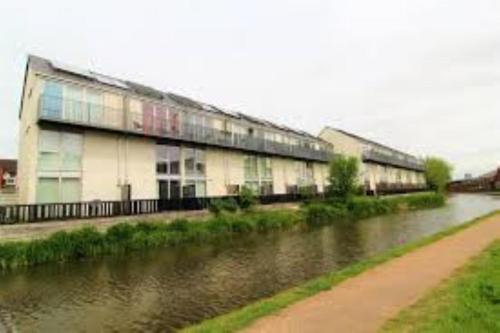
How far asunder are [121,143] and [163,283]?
15.9 meters

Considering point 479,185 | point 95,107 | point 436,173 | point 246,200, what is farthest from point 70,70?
point 479,185

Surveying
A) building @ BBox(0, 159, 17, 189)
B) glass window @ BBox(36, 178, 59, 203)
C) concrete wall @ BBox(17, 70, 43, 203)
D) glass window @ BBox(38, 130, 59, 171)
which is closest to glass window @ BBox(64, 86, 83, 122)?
glass window @ BBox(38, 130, 59, 171)

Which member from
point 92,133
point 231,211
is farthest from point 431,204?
point 92,133

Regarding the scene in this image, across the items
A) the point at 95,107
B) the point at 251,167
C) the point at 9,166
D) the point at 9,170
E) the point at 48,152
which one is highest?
the point at 9,166

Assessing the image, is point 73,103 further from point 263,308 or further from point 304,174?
point 304,174

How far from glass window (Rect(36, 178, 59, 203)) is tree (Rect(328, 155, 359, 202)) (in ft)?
91.1

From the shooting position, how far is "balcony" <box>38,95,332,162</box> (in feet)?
80.9

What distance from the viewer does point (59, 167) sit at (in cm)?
2453

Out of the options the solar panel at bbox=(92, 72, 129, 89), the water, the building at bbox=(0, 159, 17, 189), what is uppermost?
the solar panel at bbox=(92, 72, 129, 89)

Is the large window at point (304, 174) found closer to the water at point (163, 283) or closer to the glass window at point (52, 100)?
the water at point (163, 283)

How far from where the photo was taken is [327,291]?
10.6 meters

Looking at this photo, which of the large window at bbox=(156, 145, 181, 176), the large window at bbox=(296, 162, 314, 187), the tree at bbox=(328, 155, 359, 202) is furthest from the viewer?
the large window at bbox=(296, 162, 314, 187)

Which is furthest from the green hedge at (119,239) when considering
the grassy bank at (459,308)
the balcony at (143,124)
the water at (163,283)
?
the grassy bank at (459,308)

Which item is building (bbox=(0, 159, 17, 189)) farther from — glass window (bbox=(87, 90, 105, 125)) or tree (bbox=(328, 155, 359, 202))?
tree (bbox=(328, 155, 359, 202))
